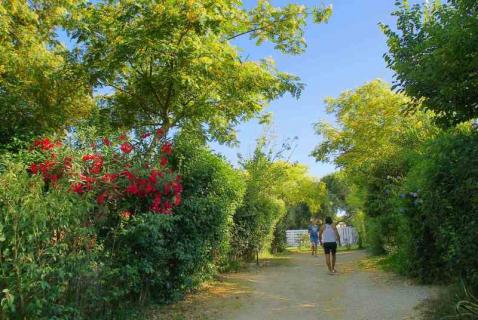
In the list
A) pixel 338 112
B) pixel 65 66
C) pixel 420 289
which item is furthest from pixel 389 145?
pixel 65 66

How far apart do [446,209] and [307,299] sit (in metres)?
3.11

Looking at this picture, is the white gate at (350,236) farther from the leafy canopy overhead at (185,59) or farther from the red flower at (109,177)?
the red flower at (109,177)

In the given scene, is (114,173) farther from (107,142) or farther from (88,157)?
(107,142)

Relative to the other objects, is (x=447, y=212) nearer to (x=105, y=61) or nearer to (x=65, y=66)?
(x=105, y=61)

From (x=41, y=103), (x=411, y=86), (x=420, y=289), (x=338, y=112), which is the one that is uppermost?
(x=338, y=112)

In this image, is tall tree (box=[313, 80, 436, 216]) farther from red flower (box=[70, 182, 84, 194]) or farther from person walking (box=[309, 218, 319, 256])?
red flower (box=[70, 182, 84, 194])

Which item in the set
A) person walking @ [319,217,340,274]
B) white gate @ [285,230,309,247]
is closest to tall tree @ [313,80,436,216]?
person walking @ [319,217,340,274]

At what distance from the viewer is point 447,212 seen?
24.3 feet

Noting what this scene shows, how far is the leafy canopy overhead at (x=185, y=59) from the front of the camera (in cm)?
841

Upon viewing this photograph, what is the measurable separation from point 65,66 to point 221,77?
352 cm

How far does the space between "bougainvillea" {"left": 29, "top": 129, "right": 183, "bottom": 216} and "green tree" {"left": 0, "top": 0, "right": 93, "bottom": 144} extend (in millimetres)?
2475

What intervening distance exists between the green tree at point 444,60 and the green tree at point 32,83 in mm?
6674

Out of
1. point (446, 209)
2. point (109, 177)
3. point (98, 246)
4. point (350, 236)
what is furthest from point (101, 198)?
point (350, 236)

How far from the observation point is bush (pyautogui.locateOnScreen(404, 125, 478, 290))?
636 centimetres
